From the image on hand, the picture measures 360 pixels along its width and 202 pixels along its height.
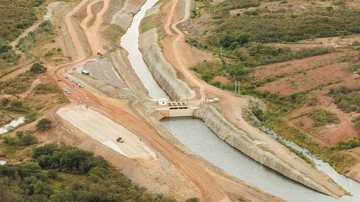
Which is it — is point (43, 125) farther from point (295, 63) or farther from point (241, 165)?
point (295, 63)

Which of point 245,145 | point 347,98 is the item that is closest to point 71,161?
point 245,145

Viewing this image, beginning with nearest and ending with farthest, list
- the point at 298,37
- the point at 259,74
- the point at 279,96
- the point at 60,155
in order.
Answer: the point at 60,155 < the point at 279,96 < the point at 259,74 < the point at 298,37

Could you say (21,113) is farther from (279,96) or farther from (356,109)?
(356,109)

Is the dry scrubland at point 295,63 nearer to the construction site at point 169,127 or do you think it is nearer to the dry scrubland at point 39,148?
the construction site at point 169,127

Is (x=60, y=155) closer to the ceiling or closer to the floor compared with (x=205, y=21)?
closer to the ceiling

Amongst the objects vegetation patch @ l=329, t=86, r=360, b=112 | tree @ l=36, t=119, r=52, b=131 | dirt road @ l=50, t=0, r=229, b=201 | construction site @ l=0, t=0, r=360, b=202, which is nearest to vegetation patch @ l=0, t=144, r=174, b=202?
construction site @ l=0, t=0, r=360, b=202

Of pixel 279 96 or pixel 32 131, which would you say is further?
pixel 279 96

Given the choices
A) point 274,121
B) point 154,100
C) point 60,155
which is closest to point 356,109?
point 274,121
